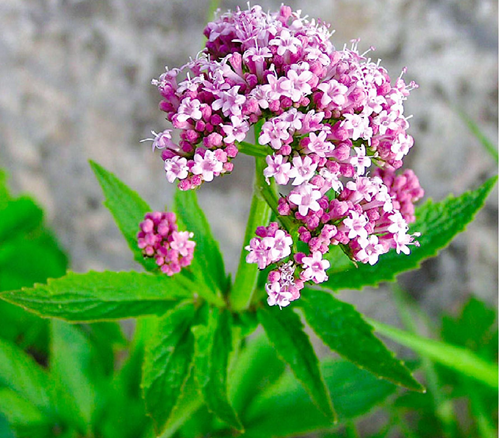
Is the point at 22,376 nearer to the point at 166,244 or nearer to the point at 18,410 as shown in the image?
the point at 18,410

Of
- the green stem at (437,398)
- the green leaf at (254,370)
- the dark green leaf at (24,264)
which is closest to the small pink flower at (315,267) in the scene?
the green leaf at (254,370)

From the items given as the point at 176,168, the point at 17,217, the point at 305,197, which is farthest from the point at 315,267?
the point at 17,217

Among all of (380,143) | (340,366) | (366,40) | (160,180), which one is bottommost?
(340,366)

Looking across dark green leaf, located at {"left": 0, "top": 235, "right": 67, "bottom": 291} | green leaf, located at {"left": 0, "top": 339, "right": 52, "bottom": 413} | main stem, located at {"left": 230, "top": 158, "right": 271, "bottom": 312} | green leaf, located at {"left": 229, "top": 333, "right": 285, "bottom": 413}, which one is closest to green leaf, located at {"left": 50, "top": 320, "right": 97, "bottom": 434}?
green leaf, located at {"left": 0, "top": 339, "right": 52, "bottom": 413}

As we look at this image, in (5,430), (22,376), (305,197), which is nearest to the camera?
(305,197)

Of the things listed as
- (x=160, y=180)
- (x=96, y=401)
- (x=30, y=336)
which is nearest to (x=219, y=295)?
(x=96, y=401)

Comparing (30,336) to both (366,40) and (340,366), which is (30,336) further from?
(366,40)
